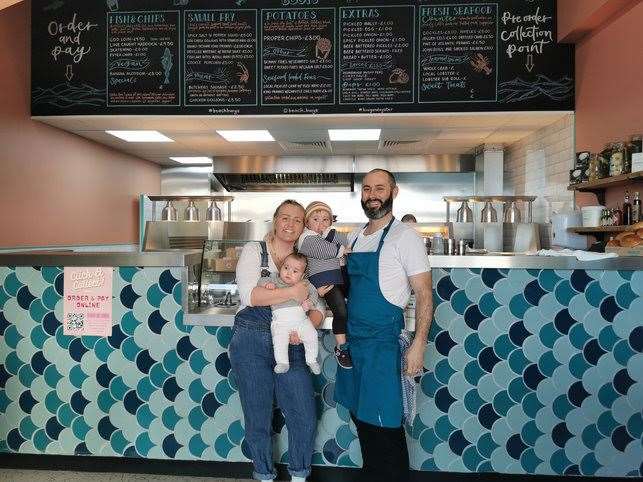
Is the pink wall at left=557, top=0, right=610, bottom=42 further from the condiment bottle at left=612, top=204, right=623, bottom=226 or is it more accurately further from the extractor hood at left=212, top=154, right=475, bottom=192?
the extractor hood at left=212, top=154, right=475, bottom=192

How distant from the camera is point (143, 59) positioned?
414 centimetres

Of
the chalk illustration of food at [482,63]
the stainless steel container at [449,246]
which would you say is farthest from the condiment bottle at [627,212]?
the stainless steel container at [449,246]

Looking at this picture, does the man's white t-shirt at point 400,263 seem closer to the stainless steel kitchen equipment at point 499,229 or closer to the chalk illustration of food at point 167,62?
the chalk illustration of food at point 167,62

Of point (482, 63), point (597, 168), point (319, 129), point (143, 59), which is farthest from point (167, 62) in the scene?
point (597, 168)

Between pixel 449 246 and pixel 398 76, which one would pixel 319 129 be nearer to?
pixel 398 76

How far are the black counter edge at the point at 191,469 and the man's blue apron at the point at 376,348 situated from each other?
2.29 feet

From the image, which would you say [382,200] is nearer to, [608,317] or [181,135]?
[608,317]

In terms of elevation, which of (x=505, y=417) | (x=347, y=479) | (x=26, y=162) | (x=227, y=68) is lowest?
(x=347, y=479)

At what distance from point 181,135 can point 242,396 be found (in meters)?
3.32

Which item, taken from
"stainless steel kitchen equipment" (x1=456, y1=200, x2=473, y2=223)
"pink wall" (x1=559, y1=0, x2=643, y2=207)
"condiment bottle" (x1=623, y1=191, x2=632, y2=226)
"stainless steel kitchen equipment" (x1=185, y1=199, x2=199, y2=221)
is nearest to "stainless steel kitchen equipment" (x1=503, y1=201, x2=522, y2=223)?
"stainless steel kitchen equipment" (x1=456, y1=200, x2=473, y2=223)

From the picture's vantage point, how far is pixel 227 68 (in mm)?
4105

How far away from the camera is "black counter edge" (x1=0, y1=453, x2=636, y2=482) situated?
256 centimetres

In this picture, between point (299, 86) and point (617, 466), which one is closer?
point (617, 466)

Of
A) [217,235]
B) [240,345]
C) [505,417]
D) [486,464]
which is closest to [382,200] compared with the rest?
[240,345]
